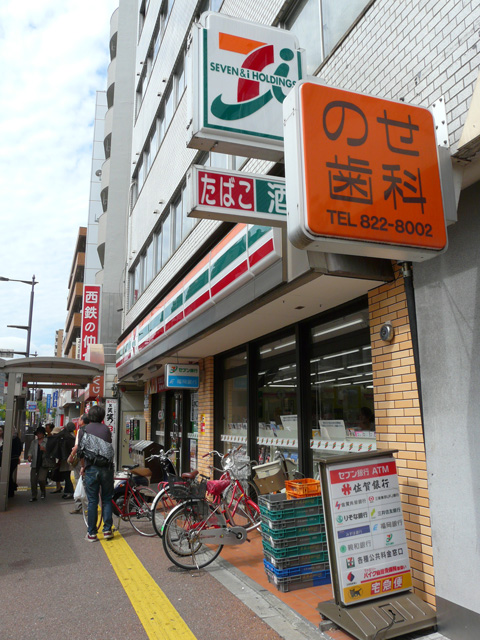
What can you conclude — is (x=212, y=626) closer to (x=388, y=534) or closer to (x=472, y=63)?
(x=388, y=534)

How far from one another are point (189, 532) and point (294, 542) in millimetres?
1374

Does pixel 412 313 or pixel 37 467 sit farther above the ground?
pixel 412 313

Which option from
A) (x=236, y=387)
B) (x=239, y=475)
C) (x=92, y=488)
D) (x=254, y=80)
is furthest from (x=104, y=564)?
(x=254, y=80)

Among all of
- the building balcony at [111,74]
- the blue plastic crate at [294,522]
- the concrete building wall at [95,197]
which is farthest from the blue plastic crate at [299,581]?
the concrete building wall at [95,197]

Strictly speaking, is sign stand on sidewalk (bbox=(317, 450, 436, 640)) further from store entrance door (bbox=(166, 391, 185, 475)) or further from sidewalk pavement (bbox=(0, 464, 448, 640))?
store entrance door (bbox=(166, 391, 185, 475))

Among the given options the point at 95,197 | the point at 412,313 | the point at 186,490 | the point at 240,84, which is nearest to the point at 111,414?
the point at 186,490

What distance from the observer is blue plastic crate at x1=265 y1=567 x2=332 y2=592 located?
203 inches

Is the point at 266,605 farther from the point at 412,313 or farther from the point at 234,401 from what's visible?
the point at 234,401

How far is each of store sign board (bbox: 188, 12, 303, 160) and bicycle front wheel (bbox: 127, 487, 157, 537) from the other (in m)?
5.79

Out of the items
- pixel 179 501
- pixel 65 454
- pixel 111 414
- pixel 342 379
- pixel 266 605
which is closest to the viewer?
pixel 266 605

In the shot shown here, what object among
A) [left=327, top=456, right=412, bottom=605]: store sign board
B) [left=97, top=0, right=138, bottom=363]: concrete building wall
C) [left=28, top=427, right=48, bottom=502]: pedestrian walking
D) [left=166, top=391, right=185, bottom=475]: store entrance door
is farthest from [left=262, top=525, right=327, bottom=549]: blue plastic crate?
[left=97, top=0, right=138, bottom=363]: concrete building wall

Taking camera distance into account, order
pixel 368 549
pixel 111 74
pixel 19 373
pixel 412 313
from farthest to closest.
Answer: pixel 111 74 < pixel 19 373 < pixel 412 313 < pixel 368 549

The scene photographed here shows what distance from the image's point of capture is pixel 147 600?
4996 mm

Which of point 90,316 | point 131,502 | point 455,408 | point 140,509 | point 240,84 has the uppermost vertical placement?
point 90,316
